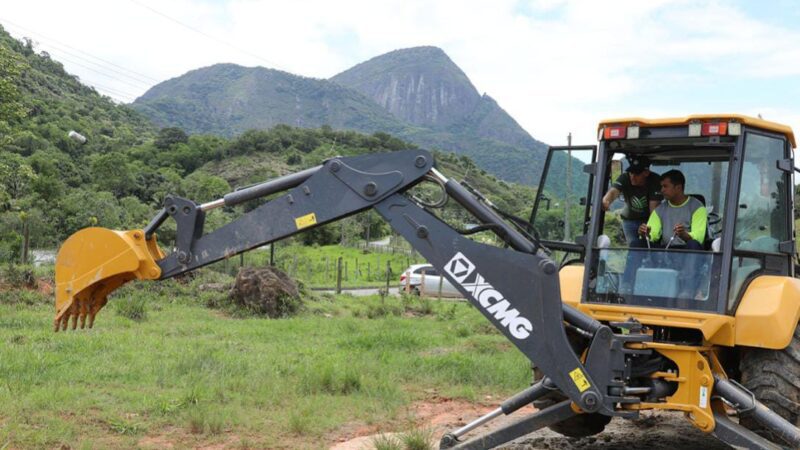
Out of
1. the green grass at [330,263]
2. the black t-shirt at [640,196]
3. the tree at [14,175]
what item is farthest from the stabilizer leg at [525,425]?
the green grass at [330,263]

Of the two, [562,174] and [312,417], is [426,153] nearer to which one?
[562,174]

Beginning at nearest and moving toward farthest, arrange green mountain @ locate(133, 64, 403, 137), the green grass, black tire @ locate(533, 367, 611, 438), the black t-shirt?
black tire @ locate(533, 367, 611, 438) → the black t-shirt → the green grass → green mountain @ locate(133, 64, 403, 137)

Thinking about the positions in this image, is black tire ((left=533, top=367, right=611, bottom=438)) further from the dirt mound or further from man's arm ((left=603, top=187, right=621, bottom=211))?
the dirt mound

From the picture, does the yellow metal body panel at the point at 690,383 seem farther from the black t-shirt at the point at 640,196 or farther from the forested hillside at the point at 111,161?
the forested hillside at the point at 111,161

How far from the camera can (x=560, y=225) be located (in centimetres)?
688

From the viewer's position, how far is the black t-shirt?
654 cm

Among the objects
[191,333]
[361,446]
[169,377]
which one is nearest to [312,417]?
[361,446]

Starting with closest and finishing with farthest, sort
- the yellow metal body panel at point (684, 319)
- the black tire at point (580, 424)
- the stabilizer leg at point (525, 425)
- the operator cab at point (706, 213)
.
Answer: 1. the yellow metal body panel at point (684, 319)
2. the stabilizer leg at point (525, 425)
3. the operator cab at point (706, 213)
4. the black tire at point (580, 424)

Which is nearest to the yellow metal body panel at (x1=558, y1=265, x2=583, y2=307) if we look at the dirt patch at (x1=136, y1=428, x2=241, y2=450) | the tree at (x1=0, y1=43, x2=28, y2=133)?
the dirt patch at (x1=136, y1=428, x2=241, y2=450)

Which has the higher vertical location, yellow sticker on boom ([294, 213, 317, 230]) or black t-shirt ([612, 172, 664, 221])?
black t-shirt ([612, 172, 664, 221])

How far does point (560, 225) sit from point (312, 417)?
9.78 feet

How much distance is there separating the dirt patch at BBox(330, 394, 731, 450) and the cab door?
1.66 meters

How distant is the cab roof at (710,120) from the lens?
564 cm

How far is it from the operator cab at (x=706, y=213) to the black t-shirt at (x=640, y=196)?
4.5 inches
